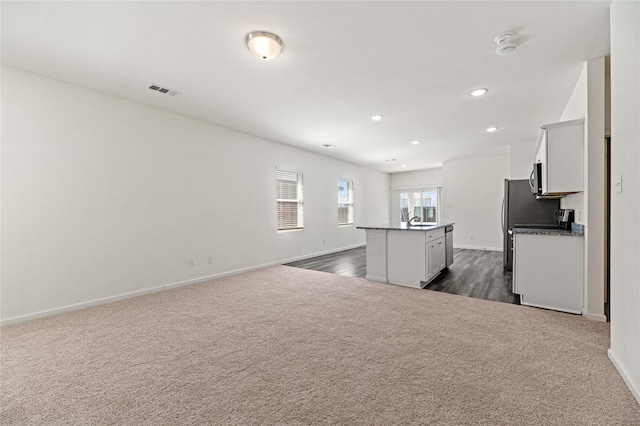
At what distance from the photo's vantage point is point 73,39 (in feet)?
7.84

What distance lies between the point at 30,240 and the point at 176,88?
232 cm

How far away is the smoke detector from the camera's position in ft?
7.73

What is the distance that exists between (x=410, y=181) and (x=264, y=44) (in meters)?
8.73

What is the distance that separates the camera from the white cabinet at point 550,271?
289 centimetres

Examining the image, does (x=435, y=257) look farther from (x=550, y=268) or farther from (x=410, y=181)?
(x=410, y=181)

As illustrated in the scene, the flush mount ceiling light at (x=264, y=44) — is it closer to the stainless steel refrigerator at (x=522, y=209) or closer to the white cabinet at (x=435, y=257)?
the white cabinet at (x=435, y=257)

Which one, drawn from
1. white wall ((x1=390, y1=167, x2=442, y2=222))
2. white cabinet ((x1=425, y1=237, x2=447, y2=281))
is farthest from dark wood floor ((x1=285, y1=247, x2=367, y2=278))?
white wall ((x1=390, y1=167, x2=442, y2=222))

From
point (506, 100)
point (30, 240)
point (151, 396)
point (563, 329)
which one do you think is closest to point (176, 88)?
point (30, 240)

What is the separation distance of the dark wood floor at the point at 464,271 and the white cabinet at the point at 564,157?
1.46m

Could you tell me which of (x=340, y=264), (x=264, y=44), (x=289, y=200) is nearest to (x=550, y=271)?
(x=340, y=264)

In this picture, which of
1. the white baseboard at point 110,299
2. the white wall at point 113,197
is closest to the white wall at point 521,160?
the white wall at point 113,197

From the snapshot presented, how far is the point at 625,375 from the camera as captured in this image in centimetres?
174

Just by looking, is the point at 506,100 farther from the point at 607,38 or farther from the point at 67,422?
the point at 67,422

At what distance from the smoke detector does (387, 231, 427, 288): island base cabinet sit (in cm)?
232
